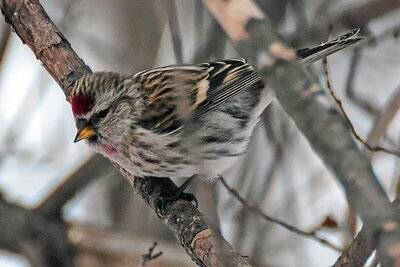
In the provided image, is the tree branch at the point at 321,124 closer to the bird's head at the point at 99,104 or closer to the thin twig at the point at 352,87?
the bird's head at the point at 99,104

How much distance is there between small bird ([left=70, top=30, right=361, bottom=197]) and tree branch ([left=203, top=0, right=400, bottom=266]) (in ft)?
6.10

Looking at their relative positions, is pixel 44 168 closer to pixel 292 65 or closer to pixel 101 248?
pixel 101 248

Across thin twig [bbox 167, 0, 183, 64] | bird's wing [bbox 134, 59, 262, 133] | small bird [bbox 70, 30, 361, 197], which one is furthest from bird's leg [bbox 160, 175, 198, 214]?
thin twig [bbox 167, 0, 183, 64]

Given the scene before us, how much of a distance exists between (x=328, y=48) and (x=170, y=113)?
0.75m

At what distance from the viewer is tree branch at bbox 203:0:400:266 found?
1025mm

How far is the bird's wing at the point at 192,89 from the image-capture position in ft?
11.2

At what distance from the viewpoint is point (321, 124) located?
1109mm

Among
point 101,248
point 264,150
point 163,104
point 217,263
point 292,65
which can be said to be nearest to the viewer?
point 292,65

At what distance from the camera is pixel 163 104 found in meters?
3.46

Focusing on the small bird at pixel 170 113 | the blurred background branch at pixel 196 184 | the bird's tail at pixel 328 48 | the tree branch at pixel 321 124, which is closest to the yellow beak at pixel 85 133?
the small bird at pixel 170 113

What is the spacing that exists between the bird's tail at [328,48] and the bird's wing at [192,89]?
26cm

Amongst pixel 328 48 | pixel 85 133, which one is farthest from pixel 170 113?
pixel 328 48

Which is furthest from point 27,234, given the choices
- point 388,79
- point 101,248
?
point 388,79

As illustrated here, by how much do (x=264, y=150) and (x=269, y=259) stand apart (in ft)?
2.37
